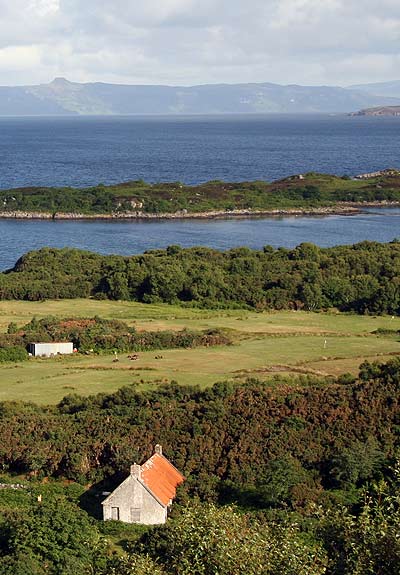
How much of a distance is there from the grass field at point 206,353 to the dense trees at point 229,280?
2.04 meters

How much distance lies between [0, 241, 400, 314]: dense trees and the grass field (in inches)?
80.2

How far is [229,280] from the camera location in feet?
212

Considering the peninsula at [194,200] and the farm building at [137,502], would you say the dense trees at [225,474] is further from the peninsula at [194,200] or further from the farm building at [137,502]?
the peninsula at [194,200]

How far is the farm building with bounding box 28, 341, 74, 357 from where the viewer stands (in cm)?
4716

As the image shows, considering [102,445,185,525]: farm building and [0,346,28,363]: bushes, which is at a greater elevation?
[102,445,185,525]: farm building

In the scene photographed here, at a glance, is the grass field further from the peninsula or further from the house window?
the peninsula

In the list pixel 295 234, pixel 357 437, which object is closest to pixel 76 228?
pixel 295 234

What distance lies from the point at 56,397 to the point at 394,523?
2210 centimetres

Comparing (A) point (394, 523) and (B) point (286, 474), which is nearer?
(A) point (394, 523)

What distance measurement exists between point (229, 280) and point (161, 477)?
120 ft

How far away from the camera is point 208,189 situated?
450 ft

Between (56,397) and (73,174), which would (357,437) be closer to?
(56,397)

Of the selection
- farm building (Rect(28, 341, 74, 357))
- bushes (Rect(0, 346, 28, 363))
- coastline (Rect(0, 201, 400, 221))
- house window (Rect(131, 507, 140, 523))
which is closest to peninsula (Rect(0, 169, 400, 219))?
coastline (Rect(0, 201, 400, 221))

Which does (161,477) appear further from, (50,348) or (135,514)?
(50,348)
